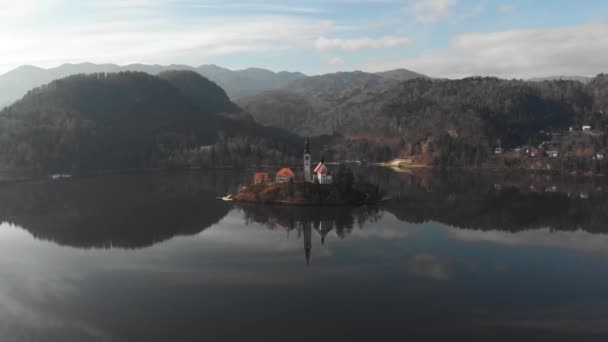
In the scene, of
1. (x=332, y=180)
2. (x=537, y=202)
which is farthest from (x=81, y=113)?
(x=537, y=202)

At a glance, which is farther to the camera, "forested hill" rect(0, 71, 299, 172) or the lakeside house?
"forested hill" rect(0, 71, 299, 172)

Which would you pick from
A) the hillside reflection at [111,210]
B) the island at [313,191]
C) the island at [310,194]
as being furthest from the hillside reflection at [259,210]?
the island at [313,191]

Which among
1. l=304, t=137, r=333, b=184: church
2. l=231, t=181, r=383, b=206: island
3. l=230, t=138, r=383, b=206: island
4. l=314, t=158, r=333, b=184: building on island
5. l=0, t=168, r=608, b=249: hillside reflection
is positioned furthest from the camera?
l=314, t=158, r=333, b=184: building on island

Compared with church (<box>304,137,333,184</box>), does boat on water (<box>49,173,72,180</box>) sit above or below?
below

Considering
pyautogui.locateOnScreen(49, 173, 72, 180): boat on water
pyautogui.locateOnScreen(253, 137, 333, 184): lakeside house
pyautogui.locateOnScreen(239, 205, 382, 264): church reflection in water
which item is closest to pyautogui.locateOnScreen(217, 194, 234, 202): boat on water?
pyautogui.locateOnScreen(253, 137, 333, 184): lakeside house

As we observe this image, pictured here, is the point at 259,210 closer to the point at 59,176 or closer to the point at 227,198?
the point at 227,198

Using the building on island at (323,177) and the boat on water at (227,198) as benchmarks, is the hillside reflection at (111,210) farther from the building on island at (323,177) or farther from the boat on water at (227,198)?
the building on island at (323,177)

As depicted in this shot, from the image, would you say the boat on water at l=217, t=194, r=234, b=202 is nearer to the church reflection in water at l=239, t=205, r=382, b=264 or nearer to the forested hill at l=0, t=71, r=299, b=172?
the church reflection in water at l=239, t=205, r=382, b=264

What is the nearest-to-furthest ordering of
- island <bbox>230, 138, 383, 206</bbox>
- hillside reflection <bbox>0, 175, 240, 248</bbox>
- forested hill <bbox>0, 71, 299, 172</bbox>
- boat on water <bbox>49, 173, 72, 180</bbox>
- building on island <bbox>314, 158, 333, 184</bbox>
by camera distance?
hillside reflection <bbox>0, 175, 240, 248</bbox>, island <bbox>230, 138, 383, 206</bbox>, building on island <bbox>314, 158, 333, 184</bbox>, boat on water <bbox>49, 173, 72, 180</bbox>, forested hill <bbox>0, 71, 299, 172</bbox>

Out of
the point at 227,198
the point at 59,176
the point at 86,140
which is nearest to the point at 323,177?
the point at 227,198
